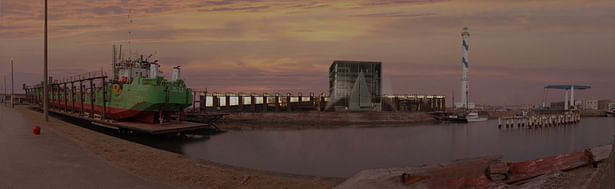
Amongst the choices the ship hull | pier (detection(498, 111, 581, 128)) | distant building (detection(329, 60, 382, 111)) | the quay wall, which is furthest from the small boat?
the ship hull

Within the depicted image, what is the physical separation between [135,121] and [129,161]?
2520 cm

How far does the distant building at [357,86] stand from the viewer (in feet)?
254

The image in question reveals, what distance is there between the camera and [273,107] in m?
79.5

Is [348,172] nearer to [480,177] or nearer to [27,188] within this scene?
[480,177]

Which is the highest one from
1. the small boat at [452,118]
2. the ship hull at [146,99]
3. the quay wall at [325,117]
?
the ship hull at [146,99]

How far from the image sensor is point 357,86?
77438 millimetres

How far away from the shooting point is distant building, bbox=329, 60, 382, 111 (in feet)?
254

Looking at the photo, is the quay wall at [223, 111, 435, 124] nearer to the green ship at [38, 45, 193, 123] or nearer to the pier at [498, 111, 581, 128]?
the pier at [498, 111, 581, 128]

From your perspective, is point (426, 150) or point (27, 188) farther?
point (426, 150)

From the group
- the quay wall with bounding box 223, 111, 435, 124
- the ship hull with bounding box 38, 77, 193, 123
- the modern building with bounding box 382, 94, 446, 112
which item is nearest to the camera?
the ship hull with bounding box 38, 77, 193, 123

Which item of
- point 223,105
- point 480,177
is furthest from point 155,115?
point 223,105

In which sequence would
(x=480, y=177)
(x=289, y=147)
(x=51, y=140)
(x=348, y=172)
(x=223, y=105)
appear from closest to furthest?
(x=480, y=177) → (x=51, y=140) → (x=348, y=172) → (x=289, y=147) → (x=223, y=105)

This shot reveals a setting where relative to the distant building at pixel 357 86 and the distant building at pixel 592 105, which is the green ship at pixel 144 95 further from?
the distant building at pixel 592 105

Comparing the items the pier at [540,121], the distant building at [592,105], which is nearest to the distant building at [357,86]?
the pier at [540,121]
